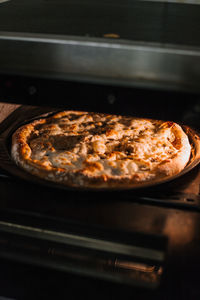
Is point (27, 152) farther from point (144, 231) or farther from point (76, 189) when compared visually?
point (144, 231)

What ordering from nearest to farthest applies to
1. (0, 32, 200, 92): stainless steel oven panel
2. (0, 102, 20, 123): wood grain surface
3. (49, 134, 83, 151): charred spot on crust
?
(0, 32, 200, 92): stainless steel oven panel → (49, 134, 83, 151): charred spot on crust → (0, 102, 20, 123): wood grain surface

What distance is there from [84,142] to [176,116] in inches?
21.3

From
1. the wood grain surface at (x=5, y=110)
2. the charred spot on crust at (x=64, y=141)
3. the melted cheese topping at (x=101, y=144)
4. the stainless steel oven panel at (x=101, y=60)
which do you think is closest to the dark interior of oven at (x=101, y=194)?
the stainless steel oven panel at (x=101, y=60)

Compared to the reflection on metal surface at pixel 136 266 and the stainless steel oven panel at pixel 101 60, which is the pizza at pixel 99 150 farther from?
the stainless steel oven panel at pixel 101 60

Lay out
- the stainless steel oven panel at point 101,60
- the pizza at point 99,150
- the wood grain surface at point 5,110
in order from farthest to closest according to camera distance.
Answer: the wood grain surface at point 5,110 → the pizza at point 99,150 → the stainless steel oven panel at point 101,60

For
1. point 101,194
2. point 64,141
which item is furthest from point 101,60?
point 64,141

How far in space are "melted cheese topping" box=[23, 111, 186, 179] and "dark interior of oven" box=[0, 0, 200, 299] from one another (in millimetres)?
109

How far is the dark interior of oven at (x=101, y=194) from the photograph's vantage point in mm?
801

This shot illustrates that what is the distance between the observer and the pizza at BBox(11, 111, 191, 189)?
43.7 inches

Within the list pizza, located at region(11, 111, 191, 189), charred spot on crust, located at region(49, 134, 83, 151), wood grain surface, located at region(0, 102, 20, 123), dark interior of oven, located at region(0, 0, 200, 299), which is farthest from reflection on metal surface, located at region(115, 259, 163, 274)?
wood grain surface, located at region(0, 102, 20, 123)

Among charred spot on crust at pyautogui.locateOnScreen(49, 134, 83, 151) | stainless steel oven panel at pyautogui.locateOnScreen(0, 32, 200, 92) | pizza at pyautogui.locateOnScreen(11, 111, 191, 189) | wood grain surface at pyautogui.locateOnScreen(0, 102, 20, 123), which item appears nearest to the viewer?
stainless steel oven panel at pyautogui.locateOnScreen(0, 32, 200, 92)

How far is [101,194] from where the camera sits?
106 cm

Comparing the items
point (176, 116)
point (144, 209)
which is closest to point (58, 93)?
point (176, 116)

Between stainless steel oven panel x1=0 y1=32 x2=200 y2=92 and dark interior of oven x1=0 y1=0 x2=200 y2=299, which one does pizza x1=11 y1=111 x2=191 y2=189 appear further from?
stainless steel oven panel x1=0 y1=32 x2=200 y2=92
